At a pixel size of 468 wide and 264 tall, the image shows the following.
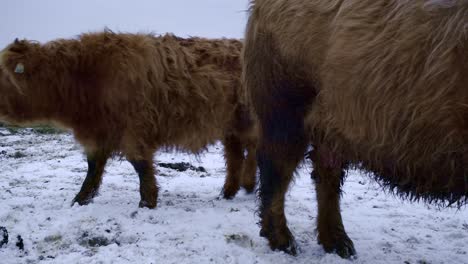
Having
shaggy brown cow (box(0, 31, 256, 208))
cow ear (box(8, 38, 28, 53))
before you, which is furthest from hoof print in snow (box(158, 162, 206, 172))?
cow ear (box(8, 38, 28, 53))

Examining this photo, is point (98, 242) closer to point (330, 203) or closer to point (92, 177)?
point (92, 177)

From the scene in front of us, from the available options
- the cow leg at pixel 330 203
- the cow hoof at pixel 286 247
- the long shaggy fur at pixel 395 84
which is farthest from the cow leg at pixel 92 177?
the long shaggy fur at pixel 395 84

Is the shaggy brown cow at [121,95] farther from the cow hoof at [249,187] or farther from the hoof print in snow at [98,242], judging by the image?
the hoof print in snow at [98,242]

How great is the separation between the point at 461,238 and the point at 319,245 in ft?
4.34

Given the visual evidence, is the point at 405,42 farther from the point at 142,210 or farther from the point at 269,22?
the point at 142,210

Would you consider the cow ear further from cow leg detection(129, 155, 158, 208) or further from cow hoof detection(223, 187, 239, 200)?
cow hoof detection(223, 187, 239, 200)

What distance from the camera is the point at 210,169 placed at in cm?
814

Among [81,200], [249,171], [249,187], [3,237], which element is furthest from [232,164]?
[3,237]

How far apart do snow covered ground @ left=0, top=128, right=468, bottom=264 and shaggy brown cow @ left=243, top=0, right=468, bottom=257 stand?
0.40m

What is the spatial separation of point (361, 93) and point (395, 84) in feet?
0.72

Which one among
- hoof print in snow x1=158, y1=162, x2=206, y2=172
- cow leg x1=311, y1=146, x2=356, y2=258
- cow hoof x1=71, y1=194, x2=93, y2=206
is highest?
cow leg x1=311, y1=146, x2=356, y2=258

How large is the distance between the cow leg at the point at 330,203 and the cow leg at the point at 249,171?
2.26m

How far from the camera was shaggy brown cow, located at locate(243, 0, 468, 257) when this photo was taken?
215 centimetres

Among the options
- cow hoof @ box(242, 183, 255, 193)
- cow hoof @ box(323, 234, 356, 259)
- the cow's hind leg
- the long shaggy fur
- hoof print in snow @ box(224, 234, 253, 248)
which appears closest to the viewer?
the long shaggy fur
